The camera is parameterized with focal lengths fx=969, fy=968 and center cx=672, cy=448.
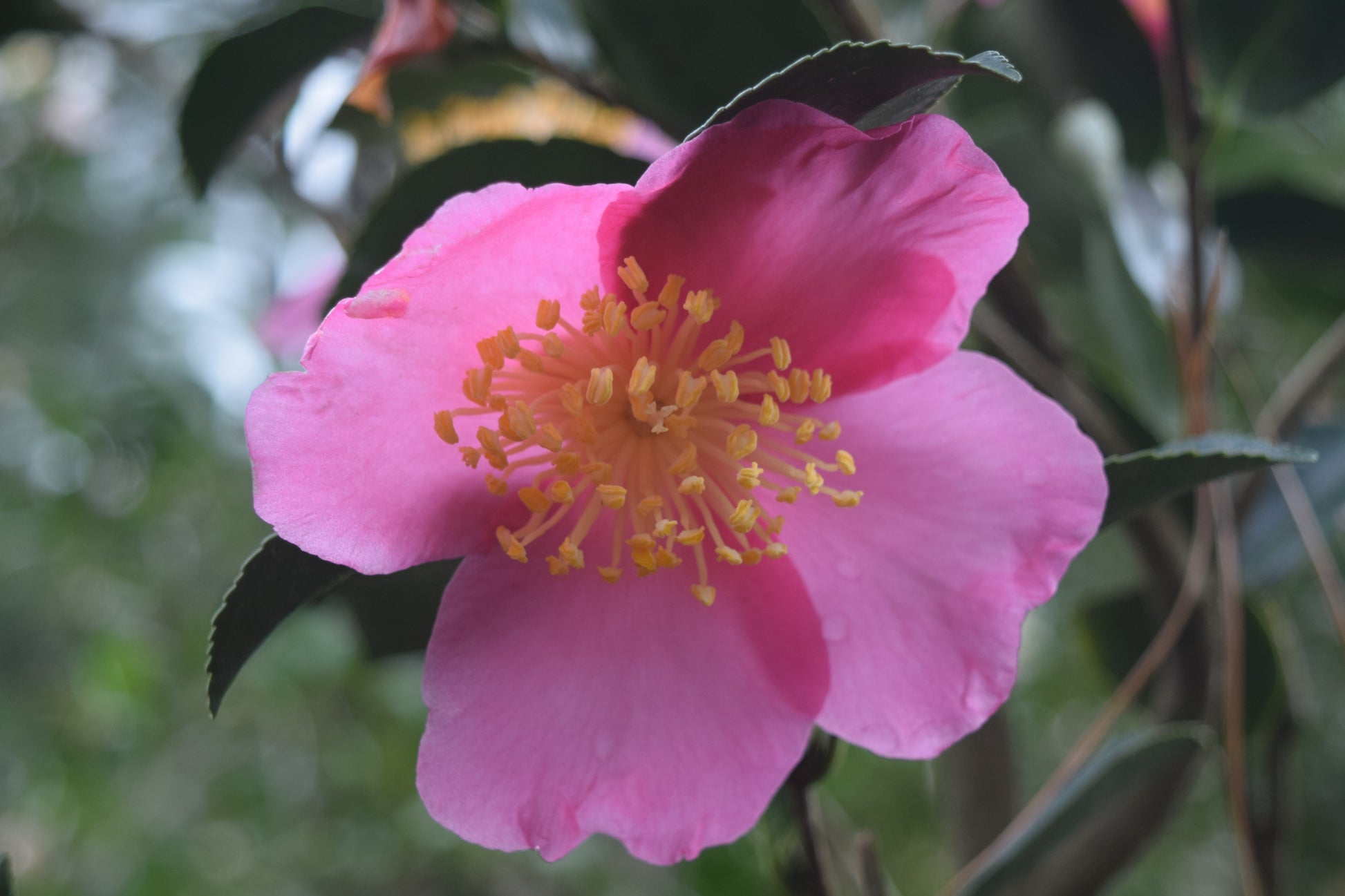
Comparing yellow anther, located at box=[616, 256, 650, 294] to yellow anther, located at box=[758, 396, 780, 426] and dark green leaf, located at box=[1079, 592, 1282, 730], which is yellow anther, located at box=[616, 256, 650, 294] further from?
dark green leaf, located at box=[1079, 592, 1282, 730]

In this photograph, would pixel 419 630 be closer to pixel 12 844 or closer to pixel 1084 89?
pixel 1084 89

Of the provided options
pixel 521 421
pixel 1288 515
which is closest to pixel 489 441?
pixel 521 421

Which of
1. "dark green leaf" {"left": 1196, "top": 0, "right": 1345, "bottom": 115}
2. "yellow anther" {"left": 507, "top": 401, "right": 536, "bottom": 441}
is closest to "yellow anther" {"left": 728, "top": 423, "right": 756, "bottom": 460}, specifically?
"yellow anther" {"left": 507, "top": 401, "right": 536, "bottom": 441}

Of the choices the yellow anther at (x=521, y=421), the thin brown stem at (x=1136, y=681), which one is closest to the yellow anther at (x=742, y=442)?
the yellow anther at (x=521, y=421)

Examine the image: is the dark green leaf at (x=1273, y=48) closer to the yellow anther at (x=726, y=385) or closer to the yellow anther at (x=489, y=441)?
the yellow anther at (x=726, y=385)

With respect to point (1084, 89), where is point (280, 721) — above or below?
below

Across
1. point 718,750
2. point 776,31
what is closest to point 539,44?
point 776,31

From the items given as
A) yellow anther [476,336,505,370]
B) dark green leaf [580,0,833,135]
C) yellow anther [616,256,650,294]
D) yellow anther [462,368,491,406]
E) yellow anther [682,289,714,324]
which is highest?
dark green leaf [580,0,833,135]

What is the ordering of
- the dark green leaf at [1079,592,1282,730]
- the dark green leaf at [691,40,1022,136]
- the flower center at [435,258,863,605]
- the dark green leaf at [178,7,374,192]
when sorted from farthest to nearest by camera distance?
the dark green leaf at [1079,592,1282,730], the dark green leaf at [178,7,374,192], the flower center at [435,258,863,605], the dark green leaf at [691,40,1022,136]
